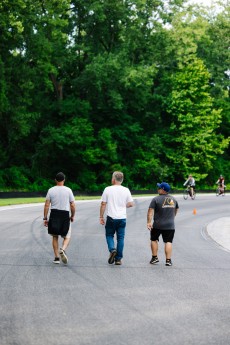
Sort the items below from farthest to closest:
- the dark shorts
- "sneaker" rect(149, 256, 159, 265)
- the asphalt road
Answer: "sneaker" rect(149, 256, 159, 265)
the dark shorts
the asphalt road

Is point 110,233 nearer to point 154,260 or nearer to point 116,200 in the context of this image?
point 116,200

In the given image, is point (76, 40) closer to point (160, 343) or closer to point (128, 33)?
point (128, 33)

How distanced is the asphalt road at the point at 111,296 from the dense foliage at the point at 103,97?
1292 inches

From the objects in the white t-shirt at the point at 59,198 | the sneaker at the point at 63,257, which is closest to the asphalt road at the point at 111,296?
the sneaker at the point at 63,257

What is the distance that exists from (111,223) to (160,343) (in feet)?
19.3

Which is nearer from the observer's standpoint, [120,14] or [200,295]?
[200,295]

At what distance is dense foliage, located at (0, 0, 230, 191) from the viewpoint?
49.1 m

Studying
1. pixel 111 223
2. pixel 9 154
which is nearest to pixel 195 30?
pixel 9 154

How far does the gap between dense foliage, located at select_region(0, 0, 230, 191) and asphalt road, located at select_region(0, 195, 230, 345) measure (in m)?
32.8

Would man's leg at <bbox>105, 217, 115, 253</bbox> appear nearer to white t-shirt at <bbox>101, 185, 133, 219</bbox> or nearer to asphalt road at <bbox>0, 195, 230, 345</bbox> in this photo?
white t-shirt at <bbox>101, 185, 133, 219</bbox>

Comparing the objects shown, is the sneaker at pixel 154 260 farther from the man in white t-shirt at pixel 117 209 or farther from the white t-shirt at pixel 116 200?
the white t-shirt at pixel 116 200

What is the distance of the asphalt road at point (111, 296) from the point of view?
20.8ft

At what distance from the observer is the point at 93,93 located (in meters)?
57.9

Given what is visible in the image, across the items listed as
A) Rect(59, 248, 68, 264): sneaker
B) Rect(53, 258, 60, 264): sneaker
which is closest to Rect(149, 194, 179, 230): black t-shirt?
Rect(59, 248, 68, 264): sneaker
